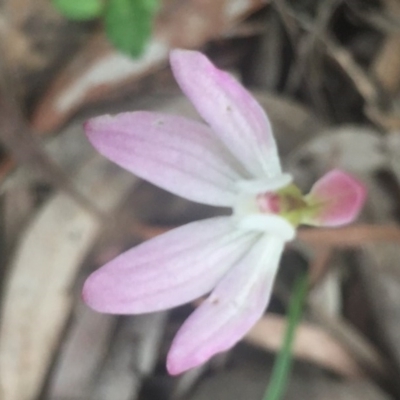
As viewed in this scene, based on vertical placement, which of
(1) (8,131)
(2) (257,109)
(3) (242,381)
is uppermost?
(2) (257,109)

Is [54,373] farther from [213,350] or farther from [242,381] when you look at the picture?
[213,350]

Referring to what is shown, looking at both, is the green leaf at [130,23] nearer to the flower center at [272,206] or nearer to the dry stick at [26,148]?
the dry stick at [26,148]

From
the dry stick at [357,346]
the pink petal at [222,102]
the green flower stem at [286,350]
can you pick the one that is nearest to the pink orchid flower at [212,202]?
the pink petal at [222,102]

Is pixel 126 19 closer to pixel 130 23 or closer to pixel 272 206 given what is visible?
pixel 130 23

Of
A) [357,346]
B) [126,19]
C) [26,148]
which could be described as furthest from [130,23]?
[357,346]

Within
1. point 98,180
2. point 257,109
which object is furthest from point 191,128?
point 98,180

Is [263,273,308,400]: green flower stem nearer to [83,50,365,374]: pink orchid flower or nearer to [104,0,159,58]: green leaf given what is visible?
[83,50,365,374]: pink orchid flower
